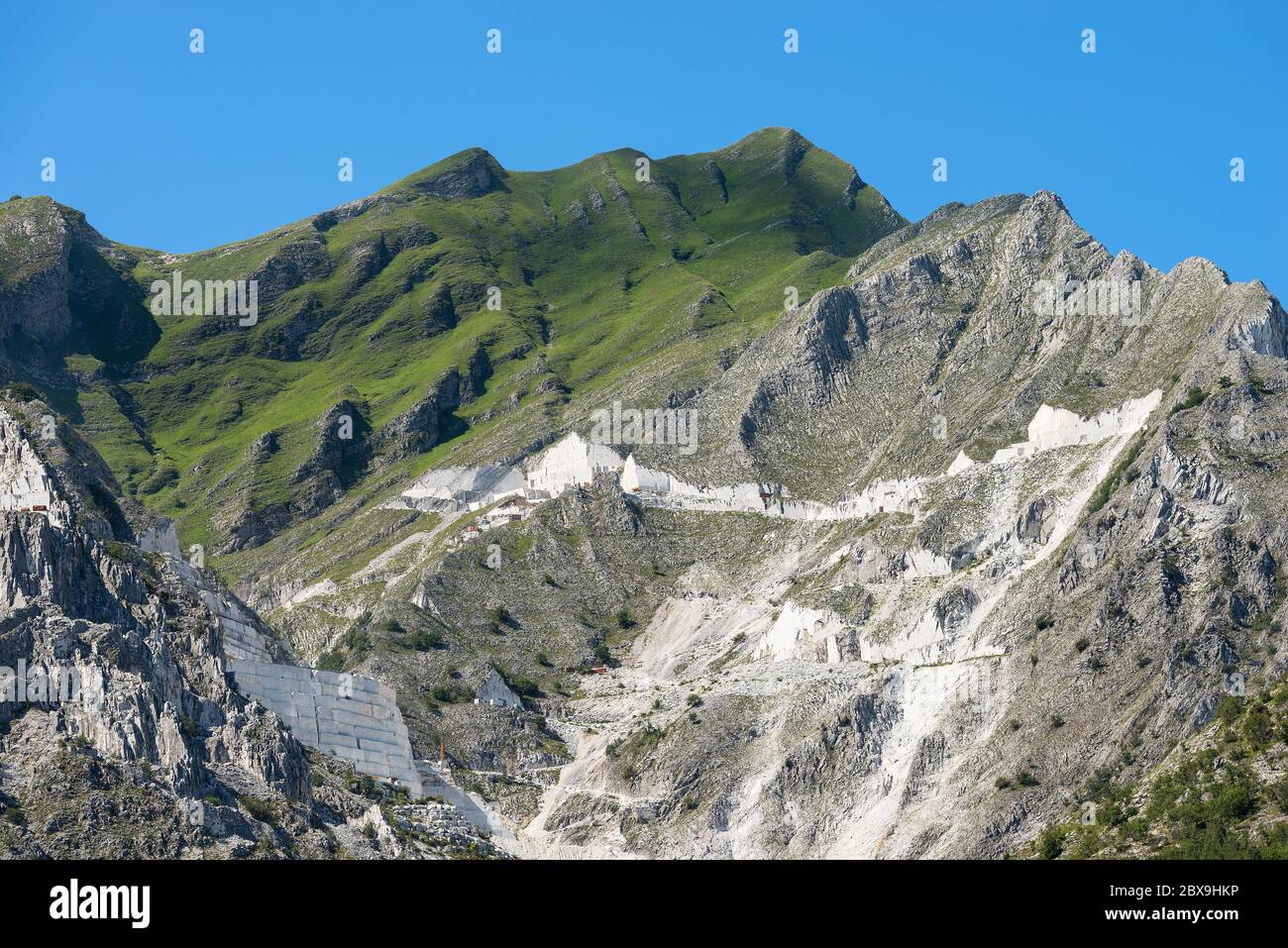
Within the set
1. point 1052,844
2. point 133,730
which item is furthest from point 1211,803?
point 133,730

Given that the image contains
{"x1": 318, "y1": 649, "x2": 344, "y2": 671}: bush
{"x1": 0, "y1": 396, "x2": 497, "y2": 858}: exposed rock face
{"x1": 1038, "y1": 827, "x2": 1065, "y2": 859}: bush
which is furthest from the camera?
{"x1": 318, "y1": 649, "x2": 344, "y2": 671}: bush

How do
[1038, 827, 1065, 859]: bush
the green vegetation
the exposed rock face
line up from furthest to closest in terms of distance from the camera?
1. [1038, 827, 1065, 859]: bush
2. the exposed rock face
3. the green vegetation

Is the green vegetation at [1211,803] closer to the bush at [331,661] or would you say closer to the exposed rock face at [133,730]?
the exposed rock face at [133,730]

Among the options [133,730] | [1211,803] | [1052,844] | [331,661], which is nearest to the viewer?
[1211,803]

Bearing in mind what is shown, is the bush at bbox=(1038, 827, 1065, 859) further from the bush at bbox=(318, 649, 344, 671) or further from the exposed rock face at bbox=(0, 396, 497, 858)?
the bush at bbox=(318, 649, 344, 671)

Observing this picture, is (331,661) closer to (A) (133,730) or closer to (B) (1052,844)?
(A) (133,730)

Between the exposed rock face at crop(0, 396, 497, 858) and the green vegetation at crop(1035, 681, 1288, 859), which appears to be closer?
the green vegetation at crop(1035, 681, 1288, 859)

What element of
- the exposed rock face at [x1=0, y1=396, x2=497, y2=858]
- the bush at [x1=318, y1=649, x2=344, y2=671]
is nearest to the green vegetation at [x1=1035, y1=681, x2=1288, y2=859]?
the exposed rock face at [x1=0, y1=396, x2=497, y2=858]

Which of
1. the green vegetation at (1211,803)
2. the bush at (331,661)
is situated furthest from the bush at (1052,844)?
the bush at (331,661)

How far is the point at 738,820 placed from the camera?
157625mm

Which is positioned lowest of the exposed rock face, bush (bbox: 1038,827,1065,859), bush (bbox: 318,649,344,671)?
bush (bbox: 1038,827,1065,859)

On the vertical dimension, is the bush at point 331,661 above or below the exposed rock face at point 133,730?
above
